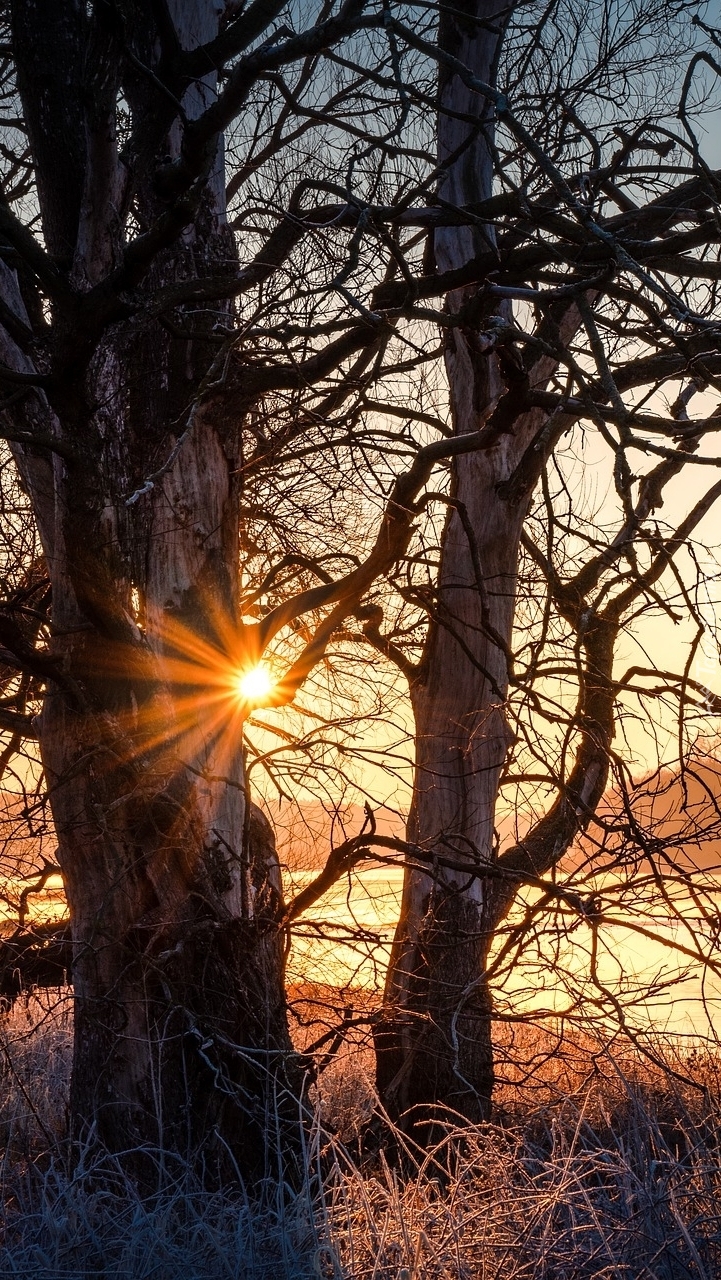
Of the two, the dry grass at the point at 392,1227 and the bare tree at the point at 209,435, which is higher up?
the bare tree at the point at 209,435

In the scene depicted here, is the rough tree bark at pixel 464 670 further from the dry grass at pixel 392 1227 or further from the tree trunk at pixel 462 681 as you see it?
the dry grass at pixel 392 1227

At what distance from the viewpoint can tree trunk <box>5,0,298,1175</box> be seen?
394 cm

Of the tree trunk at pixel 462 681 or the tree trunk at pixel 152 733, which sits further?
the tree trunk at pixel 462 681

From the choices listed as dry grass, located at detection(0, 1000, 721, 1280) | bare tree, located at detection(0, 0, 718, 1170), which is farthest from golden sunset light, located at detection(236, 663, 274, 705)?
dry grass, located at detection(0, 1000, 721, 1280)

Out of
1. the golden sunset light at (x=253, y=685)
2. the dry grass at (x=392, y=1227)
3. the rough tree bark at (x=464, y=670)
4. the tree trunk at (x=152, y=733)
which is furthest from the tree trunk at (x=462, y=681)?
the dry grass at (x=392, y=1227)

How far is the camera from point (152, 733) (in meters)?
4.07

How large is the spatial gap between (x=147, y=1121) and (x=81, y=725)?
1.55 m

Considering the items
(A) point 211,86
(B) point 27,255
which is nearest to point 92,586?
(B) point 27,255

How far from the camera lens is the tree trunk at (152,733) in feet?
12.9

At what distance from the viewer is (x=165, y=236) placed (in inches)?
117

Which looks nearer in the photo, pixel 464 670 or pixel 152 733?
pixel 152 733

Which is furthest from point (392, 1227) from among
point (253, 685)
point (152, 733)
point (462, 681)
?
point (462, 681)

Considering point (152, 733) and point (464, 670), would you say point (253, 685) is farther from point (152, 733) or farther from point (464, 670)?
point (464, 670)

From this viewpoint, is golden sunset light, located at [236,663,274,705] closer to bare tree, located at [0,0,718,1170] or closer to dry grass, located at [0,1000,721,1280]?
bare tree, located at [0,0,718,1170]
